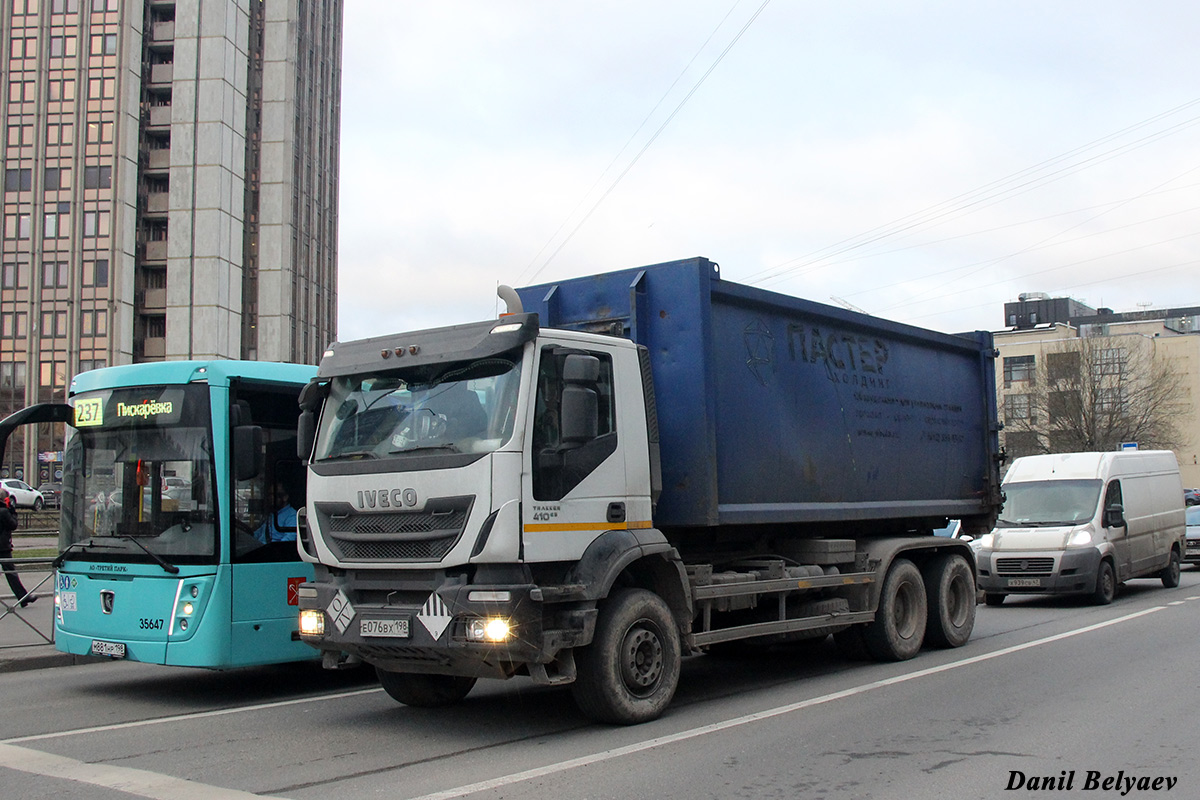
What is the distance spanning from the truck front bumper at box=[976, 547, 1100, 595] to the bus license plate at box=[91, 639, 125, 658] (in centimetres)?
1166

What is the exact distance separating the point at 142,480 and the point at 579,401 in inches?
171

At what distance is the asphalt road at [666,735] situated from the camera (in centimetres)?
595

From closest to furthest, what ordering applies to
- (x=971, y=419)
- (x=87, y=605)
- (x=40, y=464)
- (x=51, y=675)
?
(x=87, y=605) → (x=51, y=675) → (x=971, y=419) → (x=40, y=464)

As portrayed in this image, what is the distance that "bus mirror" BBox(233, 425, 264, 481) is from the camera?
886 centimetres

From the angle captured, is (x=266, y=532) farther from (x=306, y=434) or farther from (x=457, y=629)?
(x=457, y=629)

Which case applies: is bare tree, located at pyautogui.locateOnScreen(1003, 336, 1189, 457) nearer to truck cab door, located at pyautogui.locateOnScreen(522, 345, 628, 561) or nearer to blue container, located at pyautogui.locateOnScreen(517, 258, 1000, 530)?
blue container, located at pyautogui.locateOnScreen(517, 258, 1000, 530)

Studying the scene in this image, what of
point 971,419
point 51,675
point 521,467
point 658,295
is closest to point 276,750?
point 521,467

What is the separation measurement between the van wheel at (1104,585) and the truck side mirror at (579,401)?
11795mm

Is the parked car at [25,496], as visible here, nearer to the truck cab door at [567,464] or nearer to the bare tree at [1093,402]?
the truck cab door at [567,464]

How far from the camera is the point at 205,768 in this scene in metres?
6.49

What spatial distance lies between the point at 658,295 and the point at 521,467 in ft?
7.45

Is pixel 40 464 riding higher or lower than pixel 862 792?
higher

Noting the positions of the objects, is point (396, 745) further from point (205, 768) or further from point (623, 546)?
point (623, 546)

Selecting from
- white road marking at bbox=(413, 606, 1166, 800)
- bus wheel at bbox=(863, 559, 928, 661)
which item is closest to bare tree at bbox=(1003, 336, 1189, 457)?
A: bus wheel at bbox=(863, 559, 928, 661)
